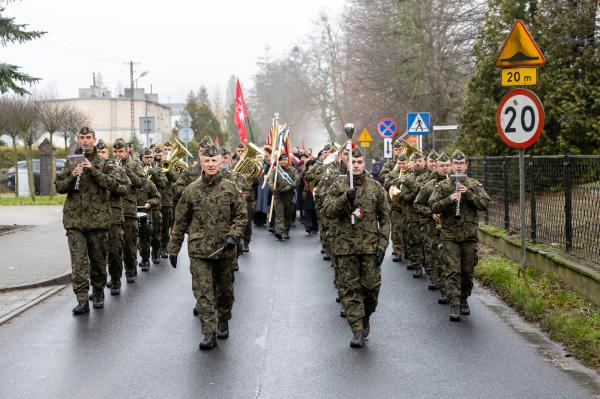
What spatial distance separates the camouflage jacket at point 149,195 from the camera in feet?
42.1

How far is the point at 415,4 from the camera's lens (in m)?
33.8

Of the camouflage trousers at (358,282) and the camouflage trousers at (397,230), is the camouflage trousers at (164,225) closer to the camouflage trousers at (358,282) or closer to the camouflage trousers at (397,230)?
the camouflage trousers at (397,230)

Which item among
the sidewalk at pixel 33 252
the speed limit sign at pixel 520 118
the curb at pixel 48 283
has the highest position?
the speed limit sign at pixel 520 118

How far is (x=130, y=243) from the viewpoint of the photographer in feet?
37.2

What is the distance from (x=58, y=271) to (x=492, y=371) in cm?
770

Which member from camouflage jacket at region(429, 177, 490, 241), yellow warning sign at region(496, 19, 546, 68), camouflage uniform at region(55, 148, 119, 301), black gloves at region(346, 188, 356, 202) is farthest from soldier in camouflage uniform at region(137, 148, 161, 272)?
black gloves at region(346, 188, 356, 202)

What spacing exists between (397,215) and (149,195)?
13.6ft

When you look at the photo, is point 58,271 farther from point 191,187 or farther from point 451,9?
point 451,9

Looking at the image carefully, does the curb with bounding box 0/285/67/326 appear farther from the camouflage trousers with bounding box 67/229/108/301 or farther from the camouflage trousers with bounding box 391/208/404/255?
the camouflage trousers with bounding box 391/208/404/255

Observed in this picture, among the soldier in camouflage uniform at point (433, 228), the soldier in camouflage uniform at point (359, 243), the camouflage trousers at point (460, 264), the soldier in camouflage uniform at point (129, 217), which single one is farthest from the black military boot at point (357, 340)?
the soldier in camouflage uniform at point (129, 217)

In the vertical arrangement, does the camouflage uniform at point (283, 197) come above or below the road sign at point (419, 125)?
below

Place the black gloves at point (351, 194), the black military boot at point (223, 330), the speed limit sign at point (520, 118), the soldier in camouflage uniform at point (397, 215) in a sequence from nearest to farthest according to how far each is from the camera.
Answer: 1. the black gloves at point (351, 194)
2. the black military boot at point (223, 330)
3. the speed limit sign at point (520, 118)
4. the soldier in camouflage uniform at point (397, 215)

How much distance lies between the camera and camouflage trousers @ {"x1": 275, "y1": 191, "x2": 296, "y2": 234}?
17516 millimetres

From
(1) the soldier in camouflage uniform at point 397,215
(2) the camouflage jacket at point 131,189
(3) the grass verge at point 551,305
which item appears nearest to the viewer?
(3) the grass verge at point 551,305
